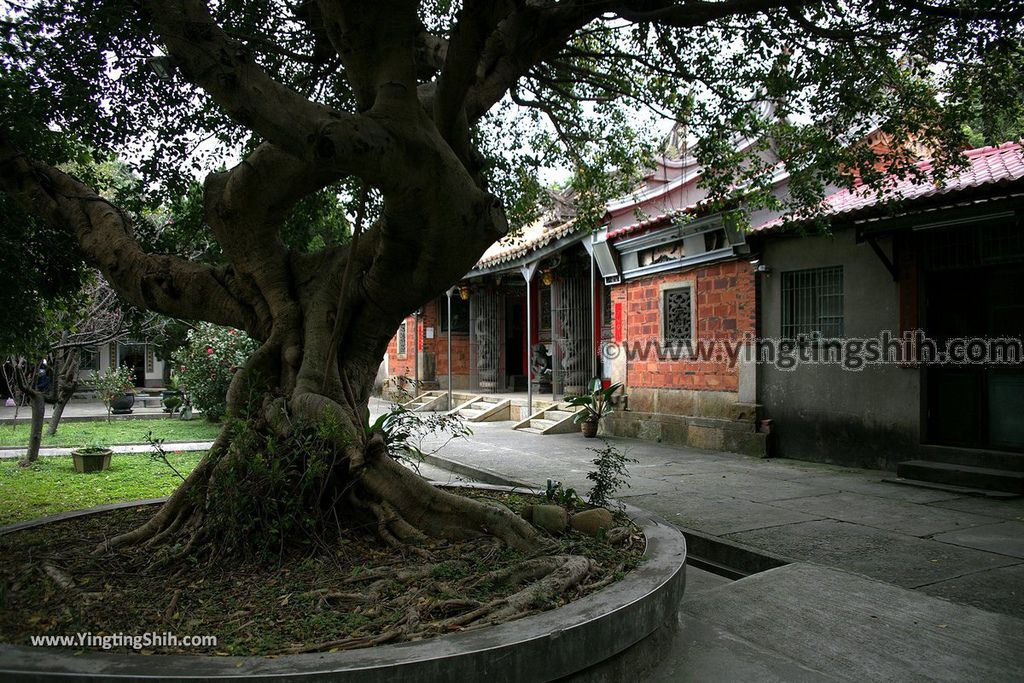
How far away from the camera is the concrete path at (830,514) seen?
484 centimetres

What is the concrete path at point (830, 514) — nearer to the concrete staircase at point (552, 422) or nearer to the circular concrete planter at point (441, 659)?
the circular concrete planter at point (441, 659)

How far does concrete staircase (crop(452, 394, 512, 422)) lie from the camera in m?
16.3

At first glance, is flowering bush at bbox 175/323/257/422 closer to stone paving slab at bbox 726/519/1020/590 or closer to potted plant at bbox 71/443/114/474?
potted plant at bbox 71/443/114/474

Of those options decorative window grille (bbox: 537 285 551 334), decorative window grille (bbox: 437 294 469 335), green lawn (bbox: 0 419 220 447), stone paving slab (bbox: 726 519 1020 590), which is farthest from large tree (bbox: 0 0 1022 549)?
decorative window grille (bbox: 437 294 469 335)

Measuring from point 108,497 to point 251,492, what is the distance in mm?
5024

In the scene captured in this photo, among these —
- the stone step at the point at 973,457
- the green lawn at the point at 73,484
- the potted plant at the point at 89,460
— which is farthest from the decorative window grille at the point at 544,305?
the potted plant at the point at 89,460

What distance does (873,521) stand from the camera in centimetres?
629

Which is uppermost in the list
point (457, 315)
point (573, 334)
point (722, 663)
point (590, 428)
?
point (457, 315)

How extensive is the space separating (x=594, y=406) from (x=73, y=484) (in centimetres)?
837

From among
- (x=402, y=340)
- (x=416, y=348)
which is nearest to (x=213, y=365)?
(x=416, y=348)

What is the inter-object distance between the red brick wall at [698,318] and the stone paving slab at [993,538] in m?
4.85

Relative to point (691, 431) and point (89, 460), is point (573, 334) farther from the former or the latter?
point (89, 460)

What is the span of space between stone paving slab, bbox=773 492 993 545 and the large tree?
3.29m

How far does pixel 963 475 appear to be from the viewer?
7738 mm
